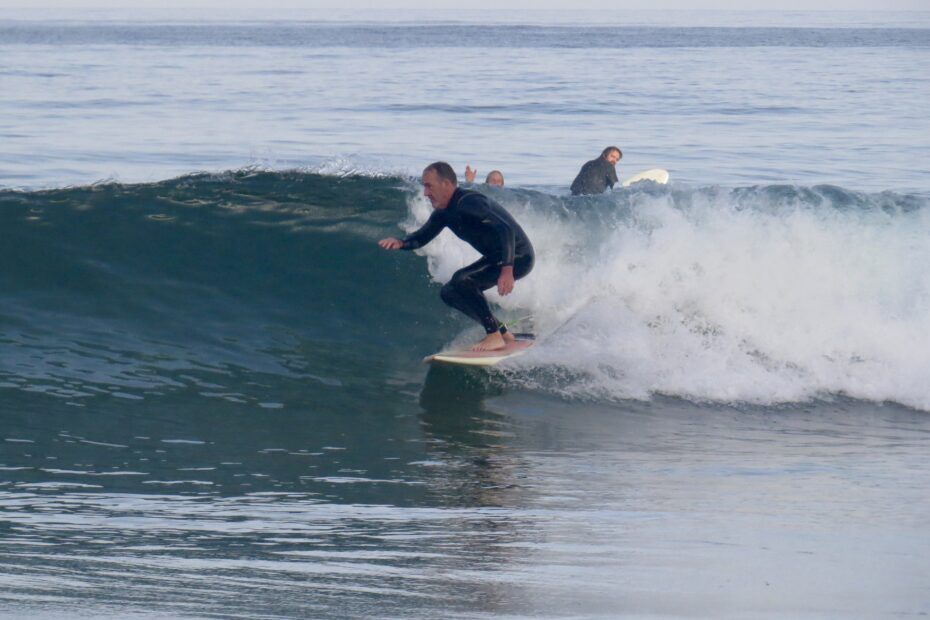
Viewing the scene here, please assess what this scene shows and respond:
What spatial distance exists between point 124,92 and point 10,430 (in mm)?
32235

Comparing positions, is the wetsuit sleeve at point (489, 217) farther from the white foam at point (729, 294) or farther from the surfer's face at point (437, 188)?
the white foam at point (729, 294)

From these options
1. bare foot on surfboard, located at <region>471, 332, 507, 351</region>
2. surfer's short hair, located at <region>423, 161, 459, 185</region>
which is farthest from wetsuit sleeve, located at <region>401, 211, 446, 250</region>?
bare foot on surfboard, located at <region>471, 332, 507, 351</region>

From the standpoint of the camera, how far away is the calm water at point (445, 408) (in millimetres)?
4332

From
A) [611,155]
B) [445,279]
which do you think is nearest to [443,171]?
[445,279]

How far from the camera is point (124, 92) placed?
3719 cm

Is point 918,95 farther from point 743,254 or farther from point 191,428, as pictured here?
point 191,428

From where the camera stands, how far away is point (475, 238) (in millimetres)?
8297

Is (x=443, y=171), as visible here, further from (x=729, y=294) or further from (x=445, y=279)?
(x=729, y=294)

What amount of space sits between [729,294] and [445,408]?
294 centimetres

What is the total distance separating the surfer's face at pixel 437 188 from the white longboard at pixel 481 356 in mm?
1151

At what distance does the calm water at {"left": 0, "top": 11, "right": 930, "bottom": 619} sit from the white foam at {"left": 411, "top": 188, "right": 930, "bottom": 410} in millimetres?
27

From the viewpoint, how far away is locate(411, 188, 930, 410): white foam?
28.4 ft

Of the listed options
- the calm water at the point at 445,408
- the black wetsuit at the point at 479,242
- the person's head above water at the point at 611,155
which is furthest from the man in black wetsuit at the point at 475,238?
the person's head above water at the point at 611,155

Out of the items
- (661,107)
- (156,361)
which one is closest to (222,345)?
(156,361)
